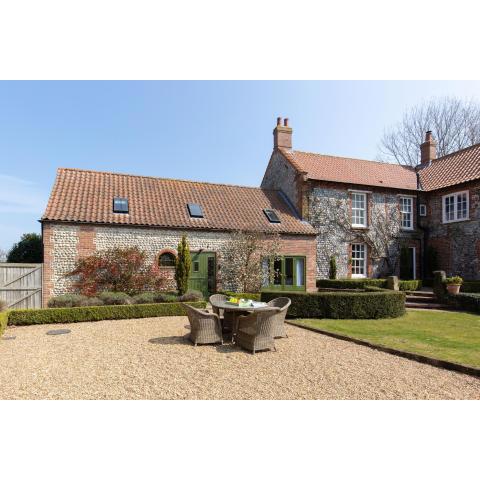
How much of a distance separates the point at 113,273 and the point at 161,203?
473 cm

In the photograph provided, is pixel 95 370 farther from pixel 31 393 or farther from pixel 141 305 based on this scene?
pixel 141 305

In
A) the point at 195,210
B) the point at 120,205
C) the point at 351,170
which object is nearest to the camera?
the point at 120,205

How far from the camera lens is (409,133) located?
35.7 m

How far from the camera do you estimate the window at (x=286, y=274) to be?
1762 cm

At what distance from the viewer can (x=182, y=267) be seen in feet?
48.3

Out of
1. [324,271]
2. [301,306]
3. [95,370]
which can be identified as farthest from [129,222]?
[324,271]

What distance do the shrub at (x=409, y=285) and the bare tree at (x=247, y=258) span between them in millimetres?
7365

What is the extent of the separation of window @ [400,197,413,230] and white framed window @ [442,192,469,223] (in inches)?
76.8

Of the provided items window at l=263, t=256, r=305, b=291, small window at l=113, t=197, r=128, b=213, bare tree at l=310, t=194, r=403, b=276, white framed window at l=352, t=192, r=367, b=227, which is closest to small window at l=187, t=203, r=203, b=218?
small window at l=113, t=197, r=128, b=213

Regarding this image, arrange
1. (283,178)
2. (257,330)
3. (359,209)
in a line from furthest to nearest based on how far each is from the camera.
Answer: (283,178) < (359,209) < (257,330)

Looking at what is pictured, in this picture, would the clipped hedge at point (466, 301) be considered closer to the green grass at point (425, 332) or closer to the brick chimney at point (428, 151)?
the green grass at point (425, 332)

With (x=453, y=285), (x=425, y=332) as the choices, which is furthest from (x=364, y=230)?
(x=425, y=332)

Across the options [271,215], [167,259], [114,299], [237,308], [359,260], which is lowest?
[114,299]

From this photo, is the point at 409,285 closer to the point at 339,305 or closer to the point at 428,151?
the point at 339,305
